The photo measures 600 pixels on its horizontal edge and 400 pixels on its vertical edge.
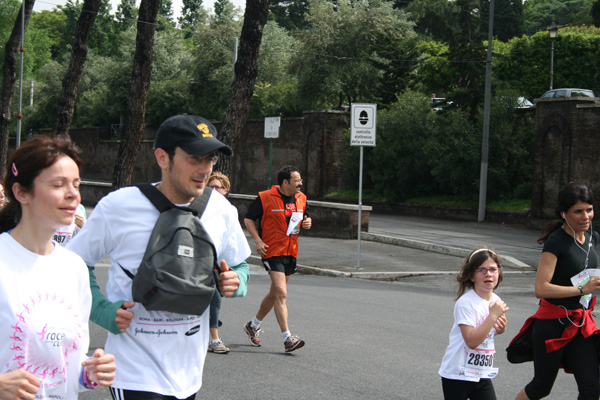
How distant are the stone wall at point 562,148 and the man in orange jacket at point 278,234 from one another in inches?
677

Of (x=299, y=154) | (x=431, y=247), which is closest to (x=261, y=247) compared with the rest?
(x=431, y=247)

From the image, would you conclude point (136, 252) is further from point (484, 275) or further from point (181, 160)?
point (484, 275)

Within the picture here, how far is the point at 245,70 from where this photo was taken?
17688mm

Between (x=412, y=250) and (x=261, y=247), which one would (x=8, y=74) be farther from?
(x=261, y=247)

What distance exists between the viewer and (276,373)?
22.8 feet

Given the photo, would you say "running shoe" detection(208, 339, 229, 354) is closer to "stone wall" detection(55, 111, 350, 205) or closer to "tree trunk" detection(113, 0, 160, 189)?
"tree trunk" detection(113, 0, 160, 189)

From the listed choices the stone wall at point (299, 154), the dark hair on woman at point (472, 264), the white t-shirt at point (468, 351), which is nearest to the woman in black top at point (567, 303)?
the dark hair on woman at point (472, 264)

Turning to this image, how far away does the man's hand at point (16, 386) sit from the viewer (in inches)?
98.5

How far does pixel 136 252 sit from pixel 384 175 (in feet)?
92.5

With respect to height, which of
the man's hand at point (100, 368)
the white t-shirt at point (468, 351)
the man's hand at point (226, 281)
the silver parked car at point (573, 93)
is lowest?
the white t-shirt at point (468, 351)

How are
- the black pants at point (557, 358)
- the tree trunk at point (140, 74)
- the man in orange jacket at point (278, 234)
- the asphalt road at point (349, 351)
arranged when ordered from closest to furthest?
the black pants at point (557, 358) → the asphalt road at point (349, 351) → the man in orange jacket at point (278, 234) → the tree trunk at point (140, 74)

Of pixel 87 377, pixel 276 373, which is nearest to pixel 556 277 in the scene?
pixel 276 373

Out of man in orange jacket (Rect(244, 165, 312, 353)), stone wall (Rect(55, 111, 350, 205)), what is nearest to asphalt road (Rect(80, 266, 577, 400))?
man in orange jacket (Rect(244, 165, 312, 353))

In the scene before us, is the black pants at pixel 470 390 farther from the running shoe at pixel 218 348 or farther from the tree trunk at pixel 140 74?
the tree trunk at pixel 140 74
